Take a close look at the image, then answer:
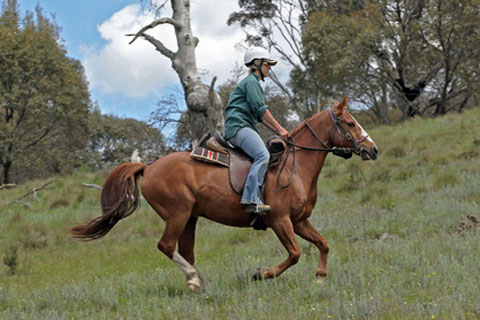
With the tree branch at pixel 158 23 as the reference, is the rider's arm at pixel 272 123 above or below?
below

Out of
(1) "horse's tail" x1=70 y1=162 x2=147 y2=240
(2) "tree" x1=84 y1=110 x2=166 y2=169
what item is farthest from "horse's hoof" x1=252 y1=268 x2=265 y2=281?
(2) "tree" x1=84 y1=110 x2=166 y2=169

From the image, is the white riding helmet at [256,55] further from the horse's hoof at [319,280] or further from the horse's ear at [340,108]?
the horse's hoof at [319,280]

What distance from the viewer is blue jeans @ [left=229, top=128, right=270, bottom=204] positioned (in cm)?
562

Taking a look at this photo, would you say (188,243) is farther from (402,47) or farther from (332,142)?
(402,47)

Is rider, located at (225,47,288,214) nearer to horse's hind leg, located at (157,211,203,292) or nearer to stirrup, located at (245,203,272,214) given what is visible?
stirrup, located at (245,203,272,214)

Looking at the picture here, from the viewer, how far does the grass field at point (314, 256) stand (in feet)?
16.0

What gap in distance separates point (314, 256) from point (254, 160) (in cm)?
257

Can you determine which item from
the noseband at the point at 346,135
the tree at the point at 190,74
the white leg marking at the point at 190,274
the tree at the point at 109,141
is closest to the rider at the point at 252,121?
the noseband at the point at 346,135

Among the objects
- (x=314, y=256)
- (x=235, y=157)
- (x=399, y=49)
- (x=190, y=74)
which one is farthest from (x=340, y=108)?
(x=399, y=49)

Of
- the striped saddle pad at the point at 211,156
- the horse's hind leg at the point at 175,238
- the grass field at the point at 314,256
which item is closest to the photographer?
the grass field at the point at 314,256

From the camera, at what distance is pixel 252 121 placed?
20.0ft

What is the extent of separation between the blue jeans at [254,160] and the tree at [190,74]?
6753 millimetres

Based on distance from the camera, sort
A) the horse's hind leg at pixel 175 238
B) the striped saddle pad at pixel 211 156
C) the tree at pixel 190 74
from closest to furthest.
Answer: the horse's hind leg at pixel 175 238 → the striped saddle pad at pixel 211 156 → the tree at pixel 190 74

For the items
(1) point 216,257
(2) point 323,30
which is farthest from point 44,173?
(1) point 216,257
